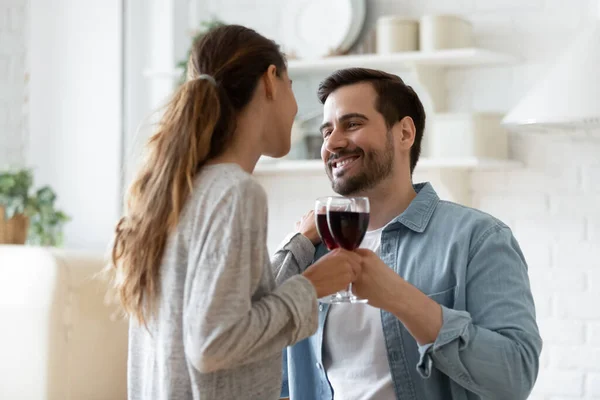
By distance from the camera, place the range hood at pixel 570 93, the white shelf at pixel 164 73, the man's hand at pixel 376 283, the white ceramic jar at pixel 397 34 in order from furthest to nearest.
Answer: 1. the white shelf at pixel 164 73
2. the white ceramic jar at pixel 397 34
3. the range hood at pixel 570 93
4. the man's hand at pixel 376 283

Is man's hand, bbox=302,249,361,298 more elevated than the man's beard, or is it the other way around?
the man's beard

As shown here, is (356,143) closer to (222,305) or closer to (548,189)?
(222,305)

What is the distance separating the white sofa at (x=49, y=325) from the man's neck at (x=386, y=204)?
938 millimetres

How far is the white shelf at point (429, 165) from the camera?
2.72m

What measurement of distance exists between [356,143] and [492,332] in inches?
21.8

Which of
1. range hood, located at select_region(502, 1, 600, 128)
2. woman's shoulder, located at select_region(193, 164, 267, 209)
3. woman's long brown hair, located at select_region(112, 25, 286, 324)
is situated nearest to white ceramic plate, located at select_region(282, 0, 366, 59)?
range hood, located at select_region(502, 1, 600, 128)

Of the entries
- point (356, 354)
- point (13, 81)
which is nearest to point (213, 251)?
point (356, 354)

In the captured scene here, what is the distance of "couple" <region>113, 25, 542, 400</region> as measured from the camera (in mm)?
1235

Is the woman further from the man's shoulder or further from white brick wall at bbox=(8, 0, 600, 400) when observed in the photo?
white brick wall at bbox=(8, 0, 600, 400)

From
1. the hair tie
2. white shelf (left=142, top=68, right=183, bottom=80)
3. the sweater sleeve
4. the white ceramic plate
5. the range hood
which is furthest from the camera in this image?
white shelf (left=142, top=68, right=183, bottom=80)

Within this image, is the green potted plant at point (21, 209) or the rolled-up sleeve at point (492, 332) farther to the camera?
the green potted plant at point (21, 209)

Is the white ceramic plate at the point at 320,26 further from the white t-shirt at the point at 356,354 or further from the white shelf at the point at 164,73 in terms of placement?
the white t-shirt at the point at 356,354

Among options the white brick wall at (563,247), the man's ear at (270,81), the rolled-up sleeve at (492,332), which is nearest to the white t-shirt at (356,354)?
the rolled-up sleeve at (492,332)

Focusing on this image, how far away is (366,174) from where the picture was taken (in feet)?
6.31
